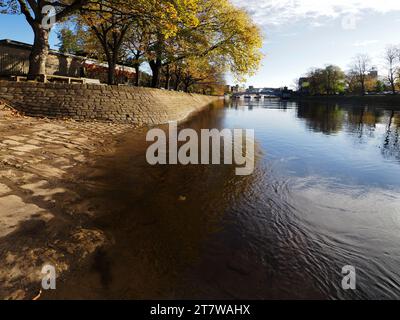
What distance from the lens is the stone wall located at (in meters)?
12.1

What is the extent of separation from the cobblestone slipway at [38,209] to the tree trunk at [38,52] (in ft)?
21.7

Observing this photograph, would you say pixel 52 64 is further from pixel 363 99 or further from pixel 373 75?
pixel 373 75

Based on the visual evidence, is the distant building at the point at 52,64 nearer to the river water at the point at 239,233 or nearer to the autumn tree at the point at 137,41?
the autumn tree at the point at 137,41

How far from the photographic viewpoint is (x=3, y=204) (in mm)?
4113

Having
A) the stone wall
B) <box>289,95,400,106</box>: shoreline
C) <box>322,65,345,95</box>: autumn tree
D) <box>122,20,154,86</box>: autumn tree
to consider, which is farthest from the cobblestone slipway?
<box>322,65,345,95</box>: autumn tree

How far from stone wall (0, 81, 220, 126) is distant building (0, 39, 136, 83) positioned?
8801 mm

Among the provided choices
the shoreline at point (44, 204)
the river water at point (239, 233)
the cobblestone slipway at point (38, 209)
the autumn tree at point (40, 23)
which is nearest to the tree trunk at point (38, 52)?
the autumn tree at point (40, 23)

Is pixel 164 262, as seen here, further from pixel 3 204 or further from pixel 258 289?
pixel 3 204

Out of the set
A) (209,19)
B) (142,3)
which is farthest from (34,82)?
(209,19)

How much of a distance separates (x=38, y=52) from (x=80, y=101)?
3.74 m

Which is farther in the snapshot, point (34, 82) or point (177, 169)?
point (34, 82)

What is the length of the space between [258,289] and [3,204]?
4.21 m

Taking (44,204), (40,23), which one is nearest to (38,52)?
(40,23)

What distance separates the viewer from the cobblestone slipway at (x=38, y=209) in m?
3.04
